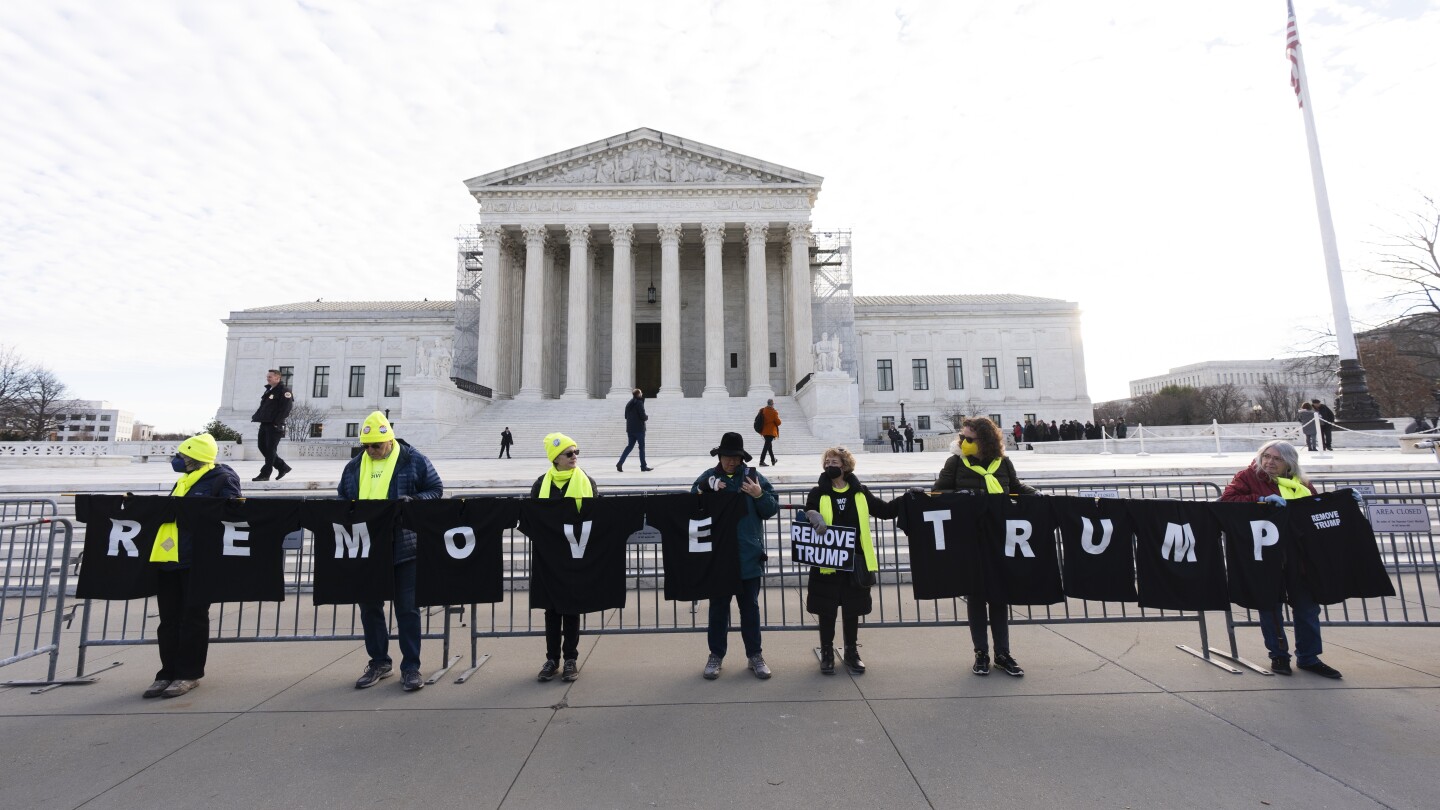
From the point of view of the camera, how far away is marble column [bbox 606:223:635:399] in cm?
3469

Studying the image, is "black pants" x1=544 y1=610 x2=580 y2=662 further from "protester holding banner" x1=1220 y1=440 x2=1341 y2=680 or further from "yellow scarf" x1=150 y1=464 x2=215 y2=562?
"protester holding banner" x1=1220 y1=440 x2=1341 y2=680

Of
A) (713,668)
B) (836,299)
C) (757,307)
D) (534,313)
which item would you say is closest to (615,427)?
(534,313)

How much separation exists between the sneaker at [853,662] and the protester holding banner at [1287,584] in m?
3.15

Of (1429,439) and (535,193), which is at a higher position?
(535,193)

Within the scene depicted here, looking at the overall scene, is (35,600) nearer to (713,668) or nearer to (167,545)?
(167,545)

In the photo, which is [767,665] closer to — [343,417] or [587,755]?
[587,755]

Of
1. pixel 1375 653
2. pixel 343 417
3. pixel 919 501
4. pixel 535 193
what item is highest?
pixel 535 193

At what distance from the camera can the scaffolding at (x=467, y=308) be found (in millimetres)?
→ 41188

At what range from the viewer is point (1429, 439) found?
704 inches

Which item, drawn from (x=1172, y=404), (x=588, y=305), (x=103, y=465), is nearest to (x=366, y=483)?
(x=103, y=465)

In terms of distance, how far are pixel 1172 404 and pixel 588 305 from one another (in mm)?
71618

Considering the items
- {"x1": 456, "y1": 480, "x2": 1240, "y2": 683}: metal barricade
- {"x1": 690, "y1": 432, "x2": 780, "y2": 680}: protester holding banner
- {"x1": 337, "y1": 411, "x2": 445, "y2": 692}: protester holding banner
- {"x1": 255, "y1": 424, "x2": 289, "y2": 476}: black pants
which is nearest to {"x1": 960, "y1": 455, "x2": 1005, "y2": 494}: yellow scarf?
{"x1": 456, "y1": 480, "x2": 1240, "y2": 683}: metal barricade

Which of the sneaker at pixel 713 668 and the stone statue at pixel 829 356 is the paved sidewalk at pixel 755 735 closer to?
the sneaker at pixel 713 668

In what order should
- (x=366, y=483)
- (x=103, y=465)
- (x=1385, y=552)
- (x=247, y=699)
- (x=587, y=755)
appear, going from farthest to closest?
1. (x=103, y=465)
2. (x=1385, y=552)
3. (x=366, y=483)
4. (x=247, y=699)
5. (x=587, y=755)
